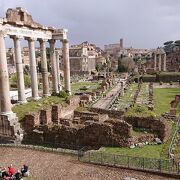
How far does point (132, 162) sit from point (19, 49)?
17.2 m

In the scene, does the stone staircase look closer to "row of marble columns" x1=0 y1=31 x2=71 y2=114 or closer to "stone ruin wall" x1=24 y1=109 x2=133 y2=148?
"row of marble columns" x1=0 y1=31 x2=71 y2=114

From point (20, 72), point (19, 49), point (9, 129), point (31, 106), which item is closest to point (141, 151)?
point (9, 129)

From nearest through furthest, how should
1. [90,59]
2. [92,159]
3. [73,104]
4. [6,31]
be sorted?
[92,159] < [6,31] < [73,104] < [90,59]

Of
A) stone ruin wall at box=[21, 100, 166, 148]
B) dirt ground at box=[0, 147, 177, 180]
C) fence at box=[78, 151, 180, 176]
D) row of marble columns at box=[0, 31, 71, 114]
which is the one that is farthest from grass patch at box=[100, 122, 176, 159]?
row of marble columns at box=[0, 31, 71, 114]

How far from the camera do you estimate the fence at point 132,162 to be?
15690 mm

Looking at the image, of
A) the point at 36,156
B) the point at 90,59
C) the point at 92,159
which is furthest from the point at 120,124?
the point at 90,59

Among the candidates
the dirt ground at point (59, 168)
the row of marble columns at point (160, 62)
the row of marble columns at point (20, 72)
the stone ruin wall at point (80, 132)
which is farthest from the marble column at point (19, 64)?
the row of marble columns at point (160, 62)

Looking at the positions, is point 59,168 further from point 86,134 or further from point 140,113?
point 140,113

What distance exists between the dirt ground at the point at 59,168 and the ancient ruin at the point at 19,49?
371 cm

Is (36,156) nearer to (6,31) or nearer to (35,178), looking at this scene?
(35,178)

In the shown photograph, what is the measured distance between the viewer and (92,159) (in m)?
18.0

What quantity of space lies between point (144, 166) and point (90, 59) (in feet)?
413

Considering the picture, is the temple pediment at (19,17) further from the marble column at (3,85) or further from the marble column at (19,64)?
the marble column at (3,85)

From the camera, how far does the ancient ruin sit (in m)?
23.6
